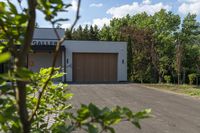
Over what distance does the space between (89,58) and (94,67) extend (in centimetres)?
80

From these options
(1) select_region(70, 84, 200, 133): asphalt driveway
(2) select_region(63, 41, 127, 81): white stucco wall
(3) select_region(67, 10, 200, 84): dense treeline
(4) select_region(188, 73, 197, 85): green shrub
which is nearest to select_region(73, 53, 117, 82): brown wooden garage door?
(2) select_region(63, 41, 127, 81): white stucco wall

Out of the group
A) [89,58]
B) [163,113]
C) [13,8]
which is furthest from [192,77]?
[13,8]

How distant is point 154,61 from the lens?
30.7 m

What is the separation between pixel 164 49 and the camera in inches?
1373

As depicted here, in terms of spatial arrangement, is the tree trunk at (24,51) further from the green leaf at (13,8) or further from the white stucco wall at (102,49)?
the white stucco wall at (102,49)

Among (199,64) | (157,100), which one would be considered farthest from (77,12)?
(199,64)

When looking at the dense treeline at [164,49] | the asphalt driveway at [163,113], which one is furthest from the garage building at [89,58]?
the asphalt driveway at [163,113]

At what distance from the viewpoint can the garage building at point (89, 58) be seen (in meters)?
30.0

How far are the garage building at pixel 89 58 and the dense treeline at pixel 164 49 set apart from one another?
0.91 meters

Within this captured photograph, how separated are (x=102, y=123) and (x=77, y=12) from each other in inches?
17.3

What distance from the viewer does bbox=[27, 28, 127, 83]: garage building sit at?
98.6 ft

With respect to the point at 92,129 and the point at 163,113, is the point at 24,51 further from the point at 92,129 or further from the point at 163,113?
the point at 163,113

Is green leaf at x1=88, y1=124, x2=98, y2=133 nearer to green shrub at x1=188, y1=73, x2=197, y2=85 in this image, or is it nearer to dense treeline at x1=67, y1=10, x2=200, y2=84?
dense treeline at x1=67, y1=10, x2=200, y2=84

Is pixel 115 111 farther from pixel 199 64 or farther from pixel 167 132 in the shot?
pixel 199 64
